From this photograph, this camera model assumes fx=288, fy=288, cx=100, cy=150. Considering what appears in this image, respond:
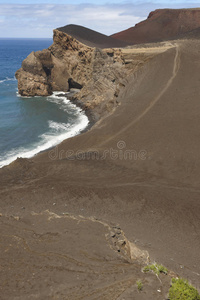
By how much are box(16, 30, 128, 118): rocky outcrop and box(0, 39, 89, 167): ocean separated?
2232 millimetres

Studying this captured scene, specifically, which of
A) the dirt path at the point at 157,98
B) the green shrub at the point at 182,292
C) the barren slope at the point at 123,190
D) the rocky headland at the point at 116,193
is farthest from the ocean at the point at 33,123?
the green shrub at the point at 182,292

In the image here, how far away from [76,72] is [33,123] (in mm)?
14417

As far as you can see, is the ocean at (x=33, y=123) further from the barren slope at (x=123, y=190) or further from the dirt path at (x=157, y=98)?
the dirt path at (x=157, y=98)

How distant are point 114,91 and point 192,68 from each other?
9.86 m

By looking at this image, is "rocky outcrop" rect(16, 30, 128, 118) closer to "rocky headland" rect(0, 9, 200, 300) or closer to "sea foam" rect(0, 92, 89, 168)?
"rocky headland" rect(0, 9, 200, 300)

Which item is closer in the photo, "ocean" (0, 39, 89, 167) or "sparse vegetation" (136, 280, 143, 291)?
"sparse vegetation" (136, 280, 143, 291)

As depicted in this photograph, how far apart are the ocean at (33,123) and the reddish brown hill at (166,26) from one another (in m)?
43.4

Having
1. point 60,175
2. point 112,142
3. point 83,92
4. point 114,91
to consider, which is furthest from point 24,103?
point 60,175

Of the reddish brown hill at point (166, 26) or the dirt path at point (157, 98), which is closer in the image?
the dirt path at point (157, 98)

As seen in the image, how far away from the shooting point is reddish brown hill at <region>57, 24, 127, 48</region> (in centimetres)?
4650

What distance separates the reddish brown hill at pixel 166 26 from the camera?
7850 centimetres

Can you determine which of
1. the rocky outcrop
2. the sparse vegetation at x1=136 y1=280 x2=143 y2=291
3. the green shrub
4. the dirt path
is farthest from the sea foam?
the green shrub

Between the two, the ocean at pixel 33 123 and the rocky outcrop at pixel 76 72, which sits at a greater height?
the rocky outcrop at pixel 76 72

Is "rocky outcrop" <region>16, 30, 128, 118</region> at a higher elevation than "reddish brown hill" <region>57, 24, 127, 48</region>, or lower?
lower
